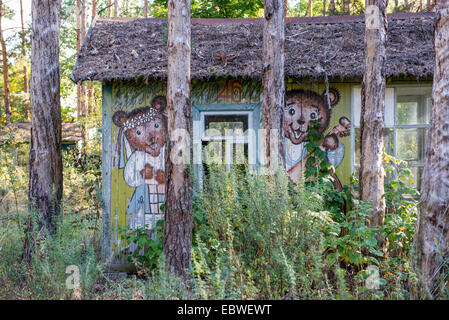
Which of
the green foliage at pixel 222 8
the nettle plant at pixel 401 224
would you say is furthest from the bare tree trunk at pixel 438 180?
the green foliage at pixel 222 8

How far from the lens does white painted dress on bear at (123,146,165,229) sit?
22.9 feet

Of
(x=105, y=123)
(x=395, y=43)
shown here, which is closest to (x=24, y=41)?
(x=105, y=123)

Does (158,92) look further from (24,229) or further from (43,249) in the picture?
(43,249)

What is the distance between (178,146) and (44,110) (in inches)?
98.9

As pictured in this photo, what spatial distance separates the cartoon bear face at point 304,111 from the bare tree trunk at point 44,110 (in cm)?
359

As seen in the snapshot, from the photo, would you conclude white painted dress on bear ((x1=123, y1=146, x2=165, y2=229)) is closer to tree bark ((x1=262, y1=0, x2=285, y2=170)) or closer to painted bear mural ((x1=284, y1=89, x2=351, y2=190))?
tree bark ((x1=262, y1=0, x2=285, y2=170))

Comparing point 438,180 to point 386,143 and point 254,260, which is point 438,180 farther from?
point 386,143

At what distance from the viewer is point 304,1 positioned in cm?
2550

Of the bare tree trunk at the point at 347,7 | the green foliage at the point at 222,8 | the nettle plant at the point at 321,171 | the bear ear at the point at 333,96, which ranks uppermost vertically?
the green foliage at the point at 222,8

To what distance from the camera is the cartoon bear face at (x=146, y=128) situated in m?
7.04

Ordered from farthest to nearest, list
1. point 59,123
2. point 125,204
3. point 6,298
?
point 125,204 → point 59,123 → point 6,298

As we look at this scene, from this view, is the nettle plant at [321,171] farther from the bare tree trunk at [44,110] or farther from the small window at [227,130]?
the bare tree trunk at [44,110]
